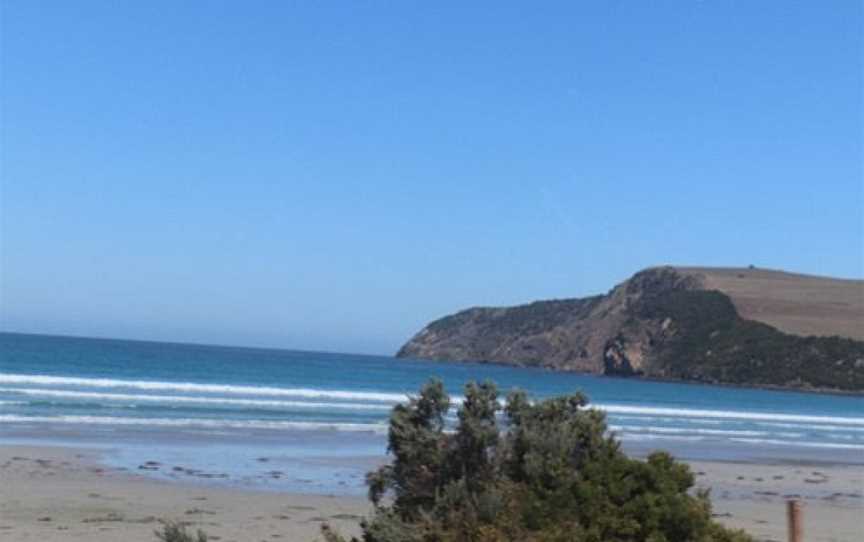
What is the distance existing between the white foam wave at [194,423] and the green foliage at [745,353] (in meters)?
92.6

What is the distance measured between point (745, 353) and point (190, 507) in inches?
4613

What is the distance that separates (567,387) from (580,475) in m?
85.9

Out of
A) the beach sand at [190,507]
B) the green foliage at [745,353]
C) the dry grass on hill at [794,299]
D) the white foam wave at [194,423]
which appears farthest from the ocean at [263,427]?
the dry grass on hill at [794,299]

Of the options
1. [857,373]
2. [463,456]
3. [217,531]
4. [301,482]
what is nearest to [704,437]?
[301,482]

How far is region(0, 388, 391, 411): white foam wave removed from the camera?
140 feet

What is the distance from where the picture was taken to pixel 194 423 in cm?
3347

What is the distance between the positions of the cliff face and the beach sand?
10291 cm

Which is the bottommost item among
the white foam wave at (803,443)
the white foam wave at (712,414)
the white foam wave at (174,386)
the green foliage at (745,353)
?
the white foam wave at (803,443)

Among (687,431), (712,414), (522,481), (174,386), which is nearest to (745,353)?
(712,414)

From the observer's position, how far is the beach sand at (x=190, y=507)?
14539 mm

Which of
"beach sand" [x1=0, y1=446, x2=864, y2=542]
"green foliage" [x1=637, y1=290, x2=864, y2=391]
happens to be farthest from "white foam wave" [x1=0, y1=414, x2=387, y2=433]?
"green foliage" [x1=637, y1=290, x2=864, y2=391]

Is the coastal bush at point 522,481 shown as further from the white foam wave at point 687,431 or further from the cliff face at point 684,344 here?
the cliff face at point 684,344

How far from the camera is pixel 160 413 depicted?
36.6 m

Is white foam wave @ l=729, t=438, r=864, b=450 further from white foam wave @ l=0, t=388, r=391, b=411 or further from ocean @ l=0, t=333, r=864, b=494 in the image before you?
white foam wave @ l=0, t=388, r=391, b=411
